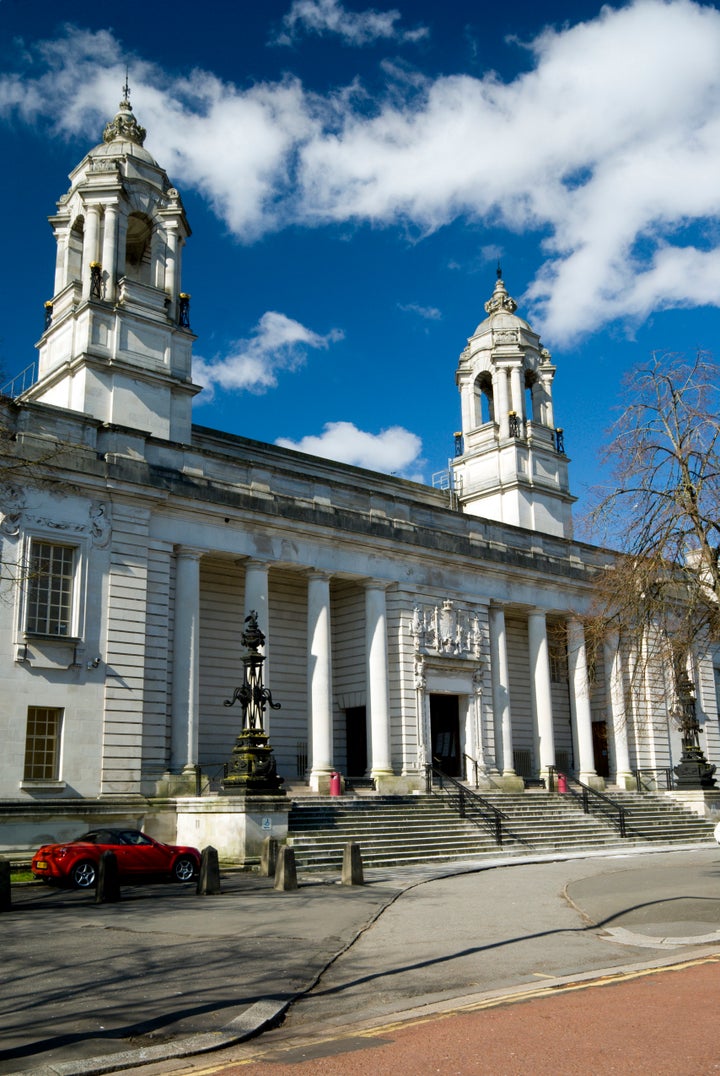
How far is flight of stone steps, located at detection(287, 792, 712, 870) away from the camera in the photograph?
80.7 ft

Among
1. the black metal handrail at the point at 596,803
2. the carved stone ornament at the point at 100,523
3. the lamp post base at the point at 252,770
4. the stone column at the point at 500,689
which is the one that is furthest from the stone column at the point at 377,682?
the carved stone ornament at the point at 100,523

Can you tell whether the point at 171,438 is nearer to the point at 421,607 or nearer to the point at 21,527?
the point at 21,527

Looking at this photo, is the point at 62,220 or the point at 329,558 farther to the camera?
the point at 62,220

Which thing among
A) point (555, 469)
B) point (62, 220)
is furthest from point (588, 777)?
point (62, 220)

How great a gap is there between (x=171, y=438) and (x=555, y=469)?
1978 cm

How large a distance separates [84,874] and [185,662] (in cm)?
972

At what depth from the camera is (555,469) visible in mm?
45469

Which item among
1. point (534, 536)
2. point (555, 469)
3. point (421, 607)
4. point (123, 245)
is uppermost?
point (123, 245)

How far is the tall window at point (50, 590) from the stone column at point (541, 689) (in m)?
19.5

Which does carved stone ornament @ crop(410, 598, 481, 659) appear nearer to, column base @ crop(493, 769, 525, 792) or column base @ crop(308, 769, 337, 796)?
column base @ crop(493, 769, 525, 792)

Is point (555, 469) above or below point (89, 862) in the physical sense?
above

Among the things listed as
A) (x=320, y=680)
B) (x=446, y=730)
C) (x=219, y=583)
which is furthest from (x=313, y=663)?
(x=446, y=730)

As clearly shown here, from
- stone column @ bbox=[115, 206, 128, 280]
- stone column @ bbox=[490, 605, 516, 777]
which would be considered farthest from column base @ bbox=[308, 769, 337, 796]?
stone column @ bbox=[115, 206, 128, 280]

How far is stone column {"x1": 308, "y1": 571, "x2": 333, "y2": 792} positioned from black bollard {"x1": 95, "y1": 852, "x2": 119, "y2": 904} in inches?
556
